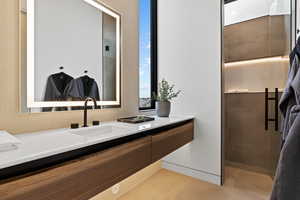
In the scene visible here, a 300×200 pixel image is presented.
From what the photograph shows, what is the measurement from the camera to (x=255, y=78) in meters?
2.71

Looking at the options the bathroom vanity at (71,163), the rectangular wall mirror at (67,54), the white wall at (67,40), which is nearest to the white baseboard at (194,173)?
the bathroom vanity at (71,163)

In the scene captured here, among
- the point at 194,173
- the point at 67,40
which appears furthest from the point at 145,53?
the point at 194,173

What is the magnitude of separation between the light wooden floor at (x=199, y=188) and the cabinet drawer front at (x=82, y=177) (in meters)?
0.92

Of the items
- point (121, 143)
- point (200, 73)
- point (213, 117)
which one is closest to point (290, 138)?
point (121, 143)

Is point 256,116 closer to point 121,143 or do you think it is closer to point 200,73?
point 200,73

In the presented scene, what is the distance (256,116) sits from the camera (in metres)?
2.61

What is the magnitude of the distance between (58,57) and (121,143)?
0.86m

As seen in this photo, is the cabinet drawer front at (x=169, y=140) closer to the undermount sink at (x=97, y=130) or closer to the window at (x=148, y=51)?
the undermount sink at (x=97, y=130)

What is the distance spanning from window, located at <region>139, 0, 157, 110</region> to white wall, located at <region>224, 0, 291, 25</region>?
4.22ft

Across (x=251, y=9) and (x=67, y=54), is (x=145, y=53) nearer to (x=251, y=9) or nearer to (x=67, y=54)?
(x=67, y=54)

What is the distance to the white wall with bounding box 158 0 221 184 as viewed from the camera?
7.31 ft

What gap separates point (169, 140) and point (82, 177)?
0.99 m

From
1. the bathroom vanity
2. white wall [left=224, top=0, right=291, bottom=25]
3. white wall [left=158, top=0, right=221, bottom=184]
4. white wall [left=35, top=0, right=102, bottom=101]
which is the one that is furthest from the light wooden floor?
white wall [left=224, top=0, right=291, bottom=25]

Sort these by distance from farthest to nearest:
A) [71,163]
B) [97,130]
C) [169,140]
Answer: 1. [169,140]
2. [97,130]
3. [71,163]
